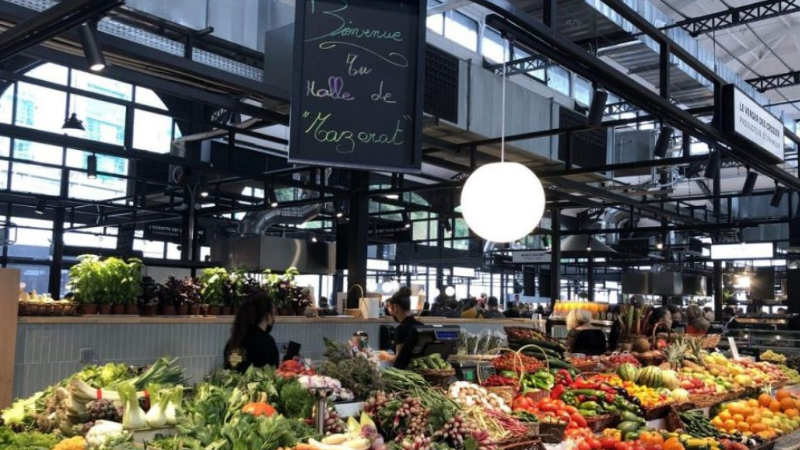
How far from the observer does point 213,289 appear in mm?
7078

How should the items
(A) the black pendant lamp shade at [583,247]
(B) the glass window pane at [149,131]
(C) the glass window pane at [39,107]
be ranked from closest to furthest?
(C) the glass window pane at [39,107], (B) the glass window pane at [149,131], (A) the black pendant lamp shade at [583,247]

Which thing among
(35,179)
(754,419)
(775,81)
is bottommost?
(754,419)

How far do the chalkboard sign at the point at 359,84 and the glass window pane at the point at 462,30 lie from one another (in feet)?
31.3

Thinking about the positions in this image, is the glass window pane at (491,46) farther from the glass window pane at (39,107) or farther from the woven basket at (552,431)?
the woven basket at (552,431)

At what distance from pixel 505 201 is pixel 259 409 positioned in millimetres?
2196

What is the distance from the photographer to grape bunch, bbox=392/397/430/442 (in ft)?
9.87

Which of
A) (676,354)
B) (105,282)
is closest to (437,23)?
(676,354)

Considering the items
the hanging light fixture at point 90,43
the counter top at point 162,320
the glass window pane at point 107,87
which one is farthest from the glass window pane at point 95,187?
the hanging light fixture at point 90,43

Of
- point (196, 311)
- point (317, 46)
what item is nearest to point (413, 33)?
point (317, 46)

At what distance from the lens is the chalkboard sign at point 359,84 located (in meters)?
3.67

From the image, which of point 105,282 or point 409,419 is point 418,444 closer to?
point 409,419

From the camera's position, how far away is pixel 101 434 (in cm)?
279

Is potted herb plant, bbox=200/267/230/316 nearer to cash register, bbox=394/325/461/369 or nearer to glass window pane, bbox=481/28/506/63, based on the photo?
cash register, bbox=394/325/461/369

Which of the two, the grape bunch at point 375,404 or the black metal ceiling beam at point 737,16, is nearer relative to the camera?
the grape bunch at point 375,404
